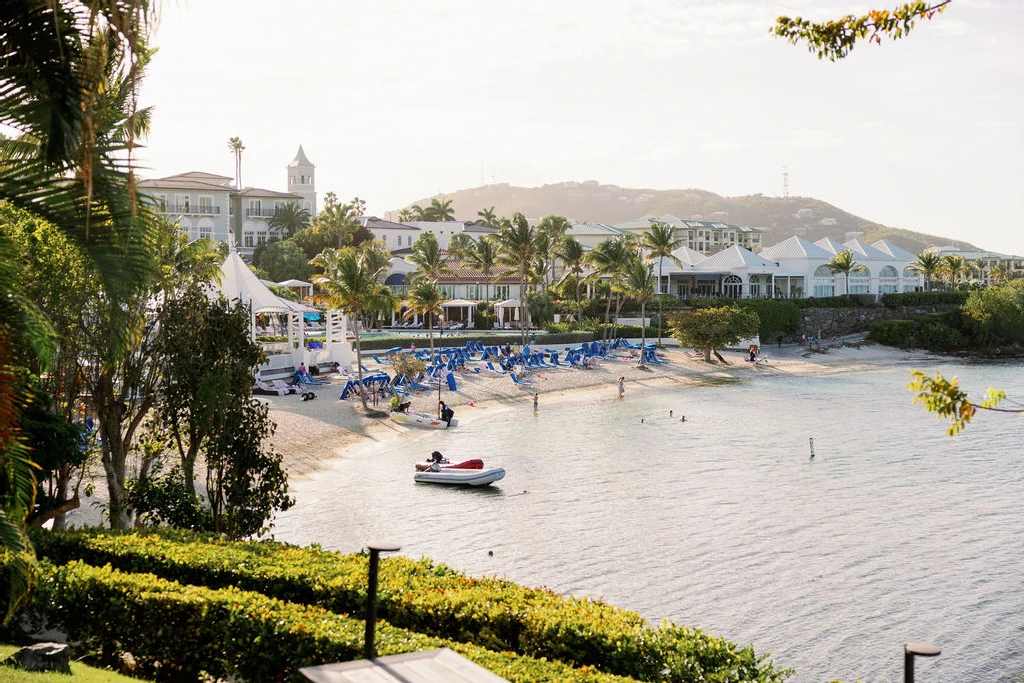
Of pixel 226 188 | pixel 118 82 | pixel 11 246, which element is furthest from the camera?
pixel 226 188

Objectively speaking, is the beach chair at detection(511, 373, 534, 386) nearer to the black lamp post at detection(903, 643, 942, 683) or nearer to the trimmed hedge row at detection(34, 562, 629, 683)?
the trimmed hedge row at detection(34, 562, 629, 683)

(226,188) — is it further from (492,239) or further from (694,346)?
(694,346)

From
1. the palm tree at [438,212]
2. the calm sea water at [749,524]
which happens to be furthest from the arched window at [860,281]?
the palm tree at [438,212]

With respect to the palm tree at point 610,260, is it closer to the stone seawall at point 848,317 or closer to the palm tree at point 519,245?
the palm tree at point 519,245

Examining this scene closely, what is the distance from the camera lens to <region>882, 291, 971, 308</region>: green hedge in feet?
267

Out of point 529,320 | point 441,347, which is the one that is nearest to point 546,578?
point 441,347

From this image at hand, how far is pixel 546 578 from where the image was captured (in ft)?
60.9

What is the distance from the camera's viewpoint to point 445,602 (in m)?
9.17

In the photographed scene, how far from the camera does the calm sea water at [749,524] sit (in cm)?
1655

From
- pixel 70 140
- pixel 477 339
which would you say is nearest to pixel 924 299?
pixel 477 339

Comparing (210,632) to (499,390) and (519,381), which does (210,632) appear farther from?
(519,381)

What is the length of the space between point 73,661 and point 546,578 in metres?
10.7

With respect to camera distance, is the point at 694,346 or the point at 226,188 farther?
the point at 226,188

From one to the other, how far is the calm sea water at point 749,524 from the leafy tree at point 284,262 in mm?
42664
